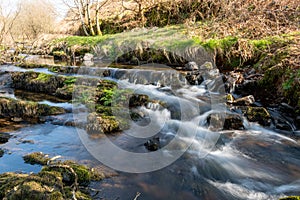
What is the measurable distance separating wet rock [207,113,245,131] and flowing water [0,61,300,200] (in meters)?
0.13

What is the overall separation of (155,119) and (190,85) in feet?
8.44

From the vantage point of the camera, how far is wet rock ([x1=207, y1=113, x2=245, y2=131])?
17.4 ft

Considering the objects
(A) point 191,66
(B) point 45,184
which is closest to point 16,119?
(B) point 45,184

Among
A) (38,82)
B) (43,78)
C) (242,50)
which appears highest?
(242,50)

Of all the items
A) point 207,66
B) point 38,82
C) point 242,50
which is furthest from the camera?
point 207,66

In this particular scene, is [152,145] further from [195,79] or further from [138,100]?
[195,79]

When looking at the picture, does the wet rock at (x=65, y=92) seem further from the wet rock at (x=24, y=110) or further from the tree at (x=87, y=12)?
the tree at (x=87, y=12)

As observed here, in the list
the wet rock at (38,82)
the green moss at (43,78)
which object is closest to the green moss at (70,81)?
the wet rock at (38,82)

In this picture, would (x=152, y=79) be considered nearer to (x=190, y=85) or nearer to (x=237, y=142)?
(x=190, y=85)

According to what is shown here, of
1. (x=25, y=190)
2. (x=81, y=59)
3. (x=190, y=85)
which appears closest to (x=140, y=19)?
(x=81, y=59)

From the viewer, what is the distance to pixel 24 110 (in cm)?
598

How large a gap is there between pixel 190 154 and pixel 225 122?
56.9 inches

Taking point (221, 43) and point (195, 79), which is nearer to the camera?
point (195, 79)

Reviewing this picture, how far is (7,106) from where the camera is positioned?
5.96 meters
